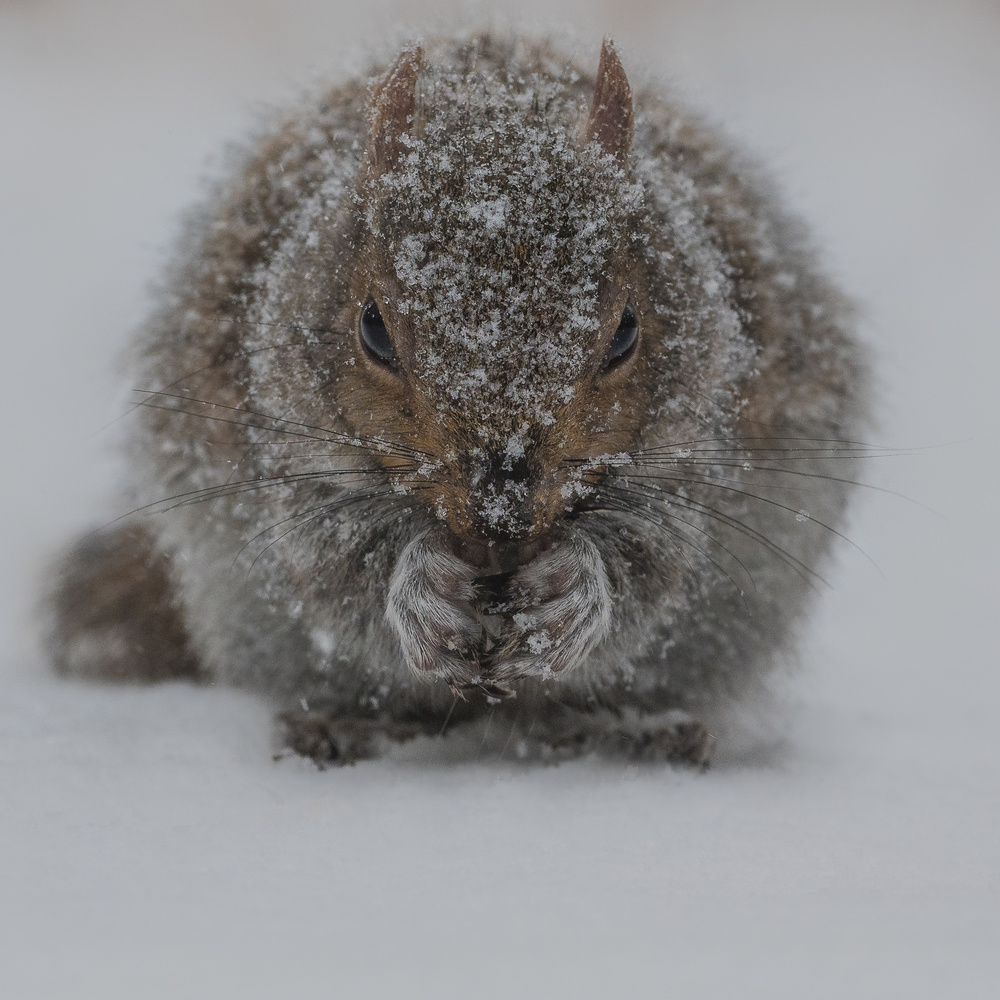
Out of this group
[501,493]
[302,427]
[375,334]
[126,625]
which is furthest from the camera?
[126,625]

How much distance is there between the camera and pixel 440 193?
5.37 ft

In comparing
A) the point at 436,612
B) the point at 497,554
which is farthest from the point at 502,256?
the point at 436,612

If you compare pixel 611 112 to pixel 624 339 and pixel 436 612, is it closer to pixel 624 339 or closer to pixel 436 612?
pixel 624 339

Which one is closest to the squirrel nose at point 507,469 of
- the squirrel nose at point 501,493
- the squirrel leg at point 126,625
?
the squirrel nose at point 501,493

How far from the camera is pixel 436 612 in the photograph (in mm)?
1787

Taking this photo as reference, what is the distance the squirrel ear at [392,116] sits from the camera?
1730 mm

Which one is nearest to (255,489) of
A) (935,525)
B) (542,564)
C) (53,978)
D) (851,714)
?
(542,564)

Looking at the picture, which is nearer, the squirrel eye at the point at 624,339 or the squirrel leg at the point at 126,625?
the squirrel eye at the point at 624,339

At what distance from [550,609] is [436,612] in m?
0.18

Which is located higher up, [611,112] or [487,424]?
[611,112]

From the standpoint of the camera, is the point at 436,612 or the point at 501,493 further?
the point at 436,612

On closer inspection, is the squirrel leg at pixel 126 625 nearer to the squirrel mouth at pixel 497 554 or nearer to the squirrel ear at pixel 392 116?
the squirrel mouth at pixel 497 554

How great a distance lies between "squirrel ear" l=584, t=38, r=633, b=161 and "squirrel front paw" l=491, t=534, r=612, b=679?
63 centimetres

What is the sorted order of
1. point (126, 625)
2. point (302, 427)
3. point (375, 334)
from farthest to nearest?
1. point (126, 625)
2. point (302, 427)
3. point (375, 334)
